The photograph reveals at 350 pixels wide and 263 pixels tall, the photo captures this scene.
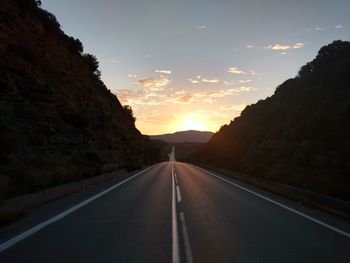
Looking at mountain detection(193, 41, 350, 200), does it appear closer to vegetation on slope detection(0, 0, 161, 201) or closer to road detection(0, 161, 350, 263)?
road detection(0, 161, 350, 263)

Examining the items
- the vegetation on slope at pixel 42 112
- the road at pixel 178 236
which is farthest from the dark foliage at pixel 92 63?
A: the road at pixel 178 236

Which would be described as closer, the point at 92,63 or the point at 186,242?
the point at 186,242

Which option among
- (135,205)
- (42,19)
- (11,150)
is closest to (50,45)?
(42,19)

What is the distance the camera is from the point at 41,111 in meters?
29.3

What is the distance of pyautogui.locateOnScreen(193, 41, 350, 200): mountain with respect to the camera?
30.5 meters

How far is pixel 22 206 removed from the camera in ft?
41.8

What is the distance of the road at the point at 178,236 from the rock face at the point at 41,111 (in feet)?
10.9

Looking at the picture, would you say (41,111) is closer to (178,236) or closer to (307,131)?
(178,236)

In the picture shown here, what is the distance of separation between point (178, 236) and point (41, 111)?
73.5 feet

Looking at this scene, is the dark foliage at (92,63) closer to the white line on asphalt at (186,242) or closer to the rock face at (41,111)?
the rock face at (41,111)

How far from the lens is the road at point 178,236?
7426 mm

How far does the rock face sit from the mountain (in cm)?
1193

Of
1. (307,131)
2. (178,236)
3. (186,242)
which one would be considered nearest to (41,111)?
(178,236)

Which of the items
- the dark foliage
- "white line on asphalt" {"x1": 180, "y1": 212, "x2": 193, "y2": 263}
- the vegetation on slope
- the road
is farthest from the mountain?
the dark foliage
